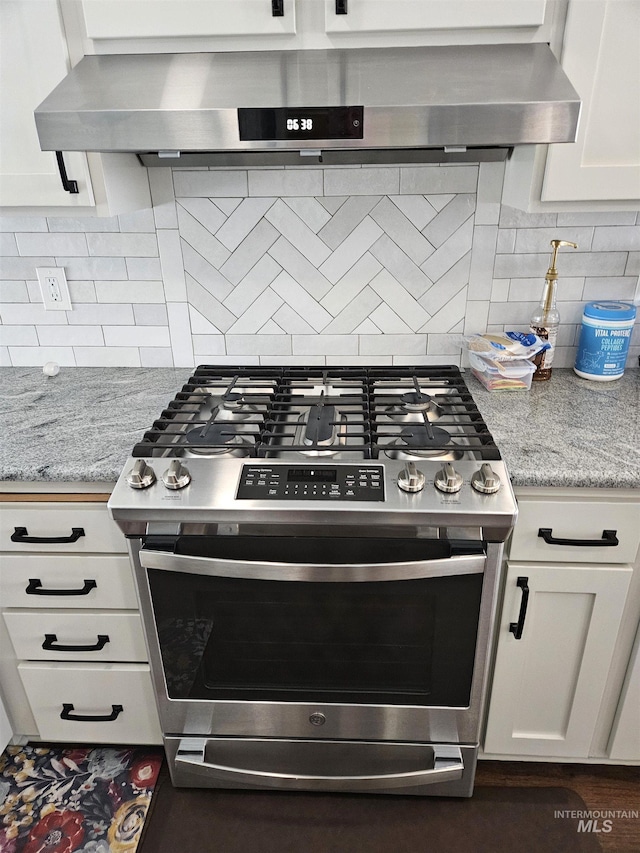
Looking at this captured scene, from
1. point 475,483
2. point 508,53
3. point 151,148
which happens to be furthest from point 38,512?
point 508,53

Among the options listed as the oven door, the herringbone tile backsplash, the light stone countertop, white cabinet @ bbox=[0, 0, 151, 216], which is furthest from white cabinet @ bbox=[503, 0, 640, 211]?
white cabinet @ bbox=[0, 0, 151, 216]

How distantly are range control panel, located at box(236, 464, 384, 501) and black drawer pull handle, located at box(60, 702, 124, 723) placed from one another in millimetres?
836

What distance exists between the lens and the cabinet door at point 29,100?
1.33m

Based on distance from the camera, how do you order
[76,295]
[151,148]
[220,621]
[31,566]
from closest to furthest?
[151,148]
[220,621]
[31,566]
[76,295]

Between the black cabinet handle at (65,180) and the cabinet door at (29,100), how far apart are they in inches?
0.5

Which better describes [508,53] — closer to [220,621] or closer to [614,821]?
[220,621]

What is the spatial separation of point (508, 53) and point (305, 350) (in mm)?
961

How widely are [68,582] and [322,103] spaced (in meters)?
1.24

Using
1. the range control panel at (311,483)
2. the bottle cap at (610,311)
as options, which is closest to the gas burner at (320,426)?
the range control panel at (311,483)

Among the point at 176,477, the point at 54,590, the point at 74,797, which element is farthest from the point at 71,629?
the point at 176,477

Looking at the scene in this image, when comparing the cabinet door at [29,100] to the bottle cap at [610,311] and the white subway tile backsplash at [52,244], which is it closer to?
the white subway tile backsplash at [52,244]

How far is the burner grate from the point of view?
1406 millimetres

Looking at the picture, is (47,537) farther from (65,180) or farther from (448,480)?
(448,480)

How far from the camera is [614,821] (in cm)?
160
